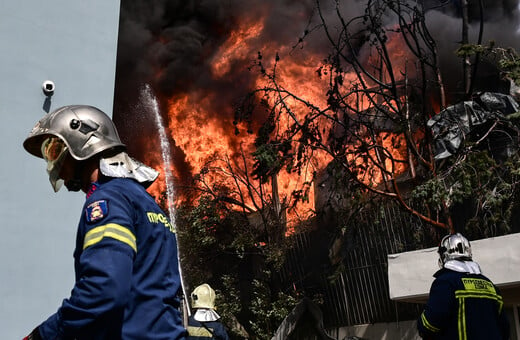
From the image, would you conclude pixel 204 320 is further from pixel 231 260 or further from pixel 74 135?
pixel 231 260

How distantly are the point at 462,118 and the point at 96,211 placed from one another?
8394 mm

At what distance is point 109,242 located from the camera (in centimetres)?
209

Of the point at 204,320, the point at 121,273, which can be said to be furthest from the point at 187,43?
the point at 121,273

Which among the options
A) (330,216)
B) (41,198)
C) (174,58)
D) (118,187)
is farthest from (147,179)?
(174,58)

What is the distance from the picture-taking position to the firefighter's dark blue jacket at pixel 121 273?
79.8 inches

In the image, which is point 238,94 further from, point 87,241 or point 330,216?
point 87,241

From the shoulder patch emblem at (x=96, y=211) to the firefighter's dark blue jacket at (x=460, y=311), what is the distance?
2988 mm

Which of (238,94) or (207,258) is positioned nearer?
(207,258)

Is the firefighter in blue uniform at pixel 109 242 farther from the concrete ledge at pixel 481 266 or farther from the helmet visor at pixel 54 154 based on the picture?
the concrete ledge at pixel 481 266

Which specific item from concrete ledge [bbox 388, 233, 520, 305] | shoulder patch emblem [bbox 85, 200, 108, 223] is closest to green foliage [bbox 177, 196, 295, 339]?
concrete ledge [bbox 388, 233, 520, 305]

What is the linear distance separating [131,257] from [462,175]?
22.1 feet

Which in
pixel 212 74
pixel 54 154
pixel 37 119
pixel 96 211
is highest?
pixel 212 74

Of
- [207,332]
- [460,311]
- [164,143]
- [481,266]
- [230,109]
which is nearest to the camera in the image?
[460,311]

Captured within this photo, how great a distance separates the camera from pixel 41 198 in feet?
15.9
